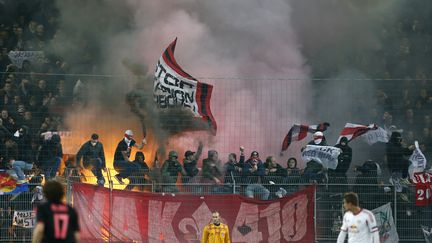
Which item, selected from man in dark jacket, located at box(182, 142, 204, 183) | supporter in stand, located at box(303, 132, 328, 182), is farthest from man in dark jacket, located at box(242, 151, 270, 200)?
man in dark jacket, located at box(182, 142, 204, 183)

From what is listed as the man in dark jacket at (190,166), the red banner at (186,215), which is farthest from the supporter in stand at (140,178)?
the man in dark jacket at (190,166)

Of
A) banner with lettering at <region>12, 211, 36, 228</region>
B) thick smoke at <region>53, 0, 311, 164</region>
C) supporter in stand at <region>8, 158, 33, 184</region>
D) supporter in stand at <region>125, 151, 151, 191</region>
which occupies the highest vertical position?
thick smoke at <region>53, 0, 311, 164</region>

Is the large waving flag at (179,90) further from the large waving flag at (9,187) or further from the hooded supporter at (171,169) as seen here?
the large waving flag at (9,187)

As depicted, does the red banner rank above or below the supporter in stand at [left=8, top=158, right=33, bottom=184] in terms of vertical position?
below

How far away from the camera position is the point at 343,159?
2039 centimetres

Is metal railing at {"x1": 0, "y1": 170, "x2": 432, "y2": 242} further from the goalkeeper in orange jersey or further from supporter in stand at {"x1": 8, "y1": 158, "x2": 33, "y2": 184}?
the goalkeeper in orange jersey

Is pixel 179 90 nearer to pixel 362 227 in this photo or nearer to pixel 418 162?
pixel 418 162

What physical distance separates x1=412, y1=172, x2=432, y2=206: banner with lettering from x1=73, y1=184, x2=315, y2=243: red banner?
2285 millimetres

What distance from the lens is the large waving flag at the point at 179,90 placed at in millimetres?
20828

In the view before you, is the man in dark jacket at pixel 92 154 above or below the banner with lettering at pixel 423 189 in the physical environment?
above

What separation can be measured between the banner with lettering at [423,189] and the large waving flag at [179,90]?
4.95 m

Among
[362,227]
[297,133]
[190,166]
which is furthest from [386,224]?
[362,227]

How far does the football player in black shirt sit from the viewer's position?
→ 10914 millimetres

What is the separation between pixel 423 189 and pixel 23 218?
8624 millimetres
